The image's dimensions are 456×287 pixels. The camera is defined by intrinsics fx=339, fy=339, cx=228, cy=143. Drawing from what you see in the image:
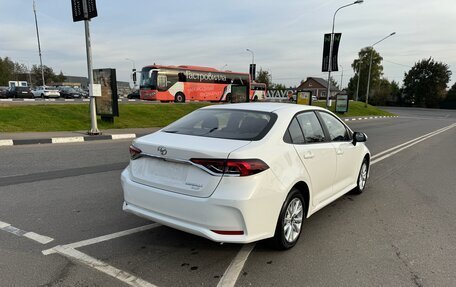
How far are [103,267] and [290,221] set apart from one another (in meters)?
1.92

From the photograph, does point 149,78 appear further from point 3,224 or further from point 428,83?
point 428,83

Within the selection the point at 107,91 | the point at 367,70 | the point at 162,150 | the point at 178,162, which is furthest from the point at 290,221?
the point at 367,70

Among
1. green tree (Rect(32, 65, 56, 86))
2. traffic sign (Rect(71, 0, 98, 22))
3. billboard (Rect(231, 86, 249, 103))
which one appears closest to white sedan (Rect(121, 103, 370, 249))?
traffic sign (Rect(71, 0, 98, 22))

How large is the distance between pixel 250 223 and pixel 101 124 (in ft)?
44.1

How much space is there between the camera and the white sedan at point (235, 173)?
3.03m

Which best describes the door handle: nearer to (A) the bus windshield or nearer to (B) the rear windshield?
(B) the rear windshield

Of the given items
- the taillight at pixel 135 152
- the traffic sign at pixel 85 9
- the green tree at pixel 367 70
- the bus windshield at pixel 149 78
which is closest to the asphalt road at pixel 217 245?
the taillight at pixel 135 152

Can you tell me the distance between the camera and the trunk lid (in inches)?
121

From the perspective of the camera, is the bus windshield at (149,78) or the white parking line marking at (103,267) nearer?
the white parking line marking at (103,267)

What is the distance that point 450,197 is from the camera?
588cm

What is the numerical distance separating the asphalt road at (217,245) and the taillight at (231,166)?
960mm

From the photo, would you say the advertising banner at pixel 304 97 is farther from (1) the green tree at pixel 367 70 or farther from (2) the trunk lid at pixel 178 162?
(1) the green tree at pixel 367 70

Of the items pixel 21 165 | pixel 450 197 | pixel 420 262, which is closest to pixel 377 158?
pixel 450 197

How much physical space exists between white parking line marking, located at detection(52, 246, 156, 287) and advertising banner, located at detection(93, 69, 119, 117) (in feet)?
36.2
